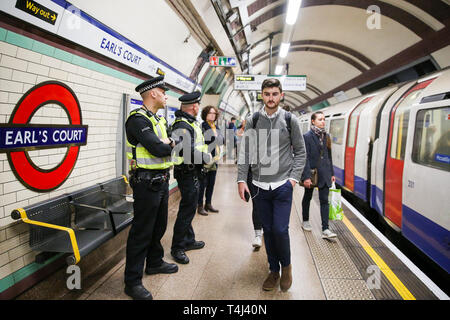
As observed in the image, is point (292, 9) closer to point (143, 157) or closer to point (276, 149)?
point (276, 149)

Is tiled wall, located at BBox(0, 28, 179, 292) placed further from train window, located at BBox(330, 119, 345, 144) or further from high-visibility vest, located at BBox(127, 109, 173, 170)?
train window, located at BBox(330, 119, 345, 144)

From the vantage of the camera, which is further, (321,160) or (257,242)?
(321,160)

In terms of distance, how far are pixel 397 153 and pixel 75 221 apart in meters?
4.51

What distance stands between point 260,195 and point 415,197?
2.21 m

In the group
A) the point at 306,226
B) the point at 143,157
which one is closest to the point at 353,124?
the point at 306,226

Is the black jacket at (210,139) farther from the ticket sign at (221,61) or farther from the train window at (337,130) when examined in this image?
the train window at (337,130)

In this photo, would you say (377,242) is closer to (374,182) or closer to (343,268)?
(343,268)

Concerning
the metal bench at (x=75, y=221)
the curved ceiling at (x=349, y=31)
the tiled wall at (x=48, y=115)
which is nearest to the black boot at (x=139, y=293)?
the metal bench at (x=75, y=221)

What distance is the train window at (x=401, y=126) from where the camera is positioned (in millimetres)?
3650

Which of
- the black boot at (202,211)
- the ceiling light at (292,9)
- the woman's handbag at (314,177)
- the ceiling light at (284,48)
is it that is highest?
the ceiling light at (284,48)

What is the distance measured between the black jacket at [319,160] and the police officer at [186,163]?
1.53m

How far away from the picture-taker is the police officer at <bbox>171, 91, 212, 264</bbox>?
2.79 metres

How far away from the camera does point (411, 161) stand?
329 centimetres
